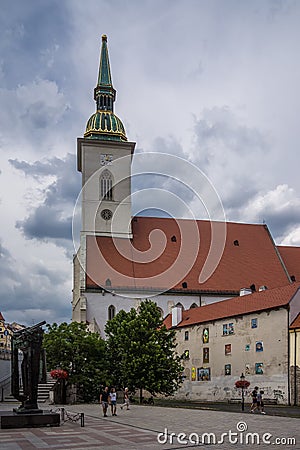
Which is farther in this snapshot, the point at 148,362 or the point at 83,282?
the point at 83,282

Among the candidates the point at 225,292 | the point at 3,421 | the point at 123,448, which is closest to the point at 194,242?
the point at 225,292

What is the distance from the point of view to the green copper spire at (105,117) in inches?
2677

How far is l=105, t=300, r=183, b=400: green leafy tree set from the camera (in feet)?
132

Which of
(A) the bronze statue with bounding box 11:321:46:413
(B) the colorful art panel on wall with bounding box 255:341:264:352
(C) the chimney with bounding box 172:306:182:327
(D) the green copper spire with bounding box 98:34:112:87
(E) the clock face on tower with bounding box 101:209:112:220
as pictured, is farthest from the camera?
(D) the green copper spire with bounding box 98:34:112:87

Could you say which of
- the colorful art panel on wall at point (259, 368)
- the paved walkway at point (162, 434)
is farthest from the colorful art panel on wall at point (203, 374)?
the paved walkway at point (162, 434)

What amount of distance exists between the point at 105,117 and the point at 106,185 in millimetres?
8760

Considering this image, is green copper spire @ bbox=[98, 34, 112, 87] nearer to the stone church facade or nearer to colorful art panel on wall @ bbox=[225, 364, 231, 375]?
the stone church facade

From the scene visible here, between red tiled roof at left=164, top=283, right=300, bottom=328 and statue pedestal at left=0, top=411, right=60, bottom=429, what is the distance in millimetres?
21683

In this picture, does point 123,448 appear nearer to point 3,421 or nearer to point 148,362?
point 3,421

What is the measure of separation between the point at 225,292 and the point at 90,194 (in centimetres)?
1930

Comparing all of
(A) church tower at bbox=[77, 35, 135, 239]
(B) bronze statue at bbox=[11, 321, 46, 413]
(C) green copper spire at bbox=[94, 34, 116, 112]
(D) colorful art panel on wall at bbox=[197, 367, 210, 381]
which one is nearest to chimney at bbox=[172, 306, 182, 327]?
(D) colorful art panel on wall at bbox=[197, 367, 210, 381]

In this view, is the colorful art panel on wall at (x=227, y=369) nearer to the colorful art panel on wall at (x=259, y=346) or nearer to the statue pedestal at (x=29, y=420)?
the colorful art panel on wall at (x=259, y=346)

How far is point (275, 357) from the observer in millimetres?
39312

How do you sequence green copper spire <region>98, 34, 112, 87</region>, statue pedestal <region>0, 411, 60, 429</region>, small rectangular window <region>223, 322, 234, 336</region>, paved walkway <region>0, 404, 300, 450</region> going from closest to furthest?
1. paved walkway <region>0, 404, 300, 450</region>
2. statue pedestal <region>0, 411, 60, 429</region>
3. small rectangular window <region>223, 322, 234, 336</region>
4. green copper spire <region>98, 34, 112, 87</region>
